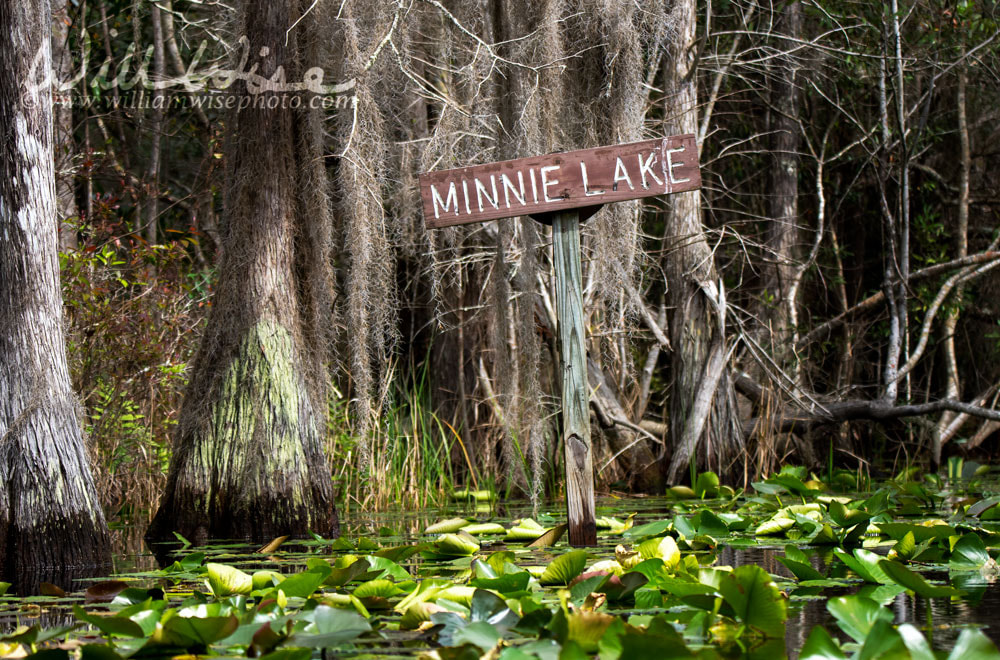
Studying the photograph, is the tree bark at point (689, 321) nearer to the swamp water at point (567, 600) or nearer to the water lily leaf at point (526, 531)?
the swamp water at point (567, 600)

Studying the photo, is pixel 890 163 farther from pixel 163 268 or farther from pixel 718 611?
pixel 718 611

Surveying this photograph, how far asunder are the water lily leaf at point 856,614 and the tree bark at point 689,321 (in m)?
4.52

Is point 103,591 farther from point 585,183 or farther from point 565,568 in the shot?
point 585,183

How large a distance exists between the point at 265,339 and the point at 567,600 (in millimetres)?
2360

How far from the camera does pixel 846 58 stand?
805 centimetres

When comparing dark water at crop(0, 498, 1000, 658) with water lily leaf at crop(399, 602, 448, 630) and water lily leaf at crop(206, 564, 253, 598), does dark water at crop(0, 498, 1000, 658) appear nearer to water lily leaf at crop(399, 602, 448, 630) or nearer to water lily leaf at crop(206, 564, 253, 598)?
water lily leaf at crop(399, 602, 448, 630)

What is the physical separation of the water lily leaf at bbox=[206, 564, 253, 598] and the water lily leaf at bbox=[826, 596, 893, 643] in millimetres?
1442

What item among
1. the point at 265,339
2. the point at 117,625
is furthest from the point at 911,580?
the point at 265,339

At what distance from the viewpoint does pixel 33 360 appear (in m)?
3.66

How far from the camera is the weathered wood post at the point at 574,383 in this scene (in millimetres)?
3703

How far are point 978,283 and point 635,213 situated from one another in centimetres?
529

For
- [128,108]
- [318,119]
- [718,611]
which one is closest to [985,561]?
[718,611]

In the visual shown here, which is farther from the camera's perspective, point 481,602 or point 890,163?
point 890,163

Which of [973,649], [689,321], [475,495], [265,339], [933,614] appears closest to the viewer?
[973,649]
